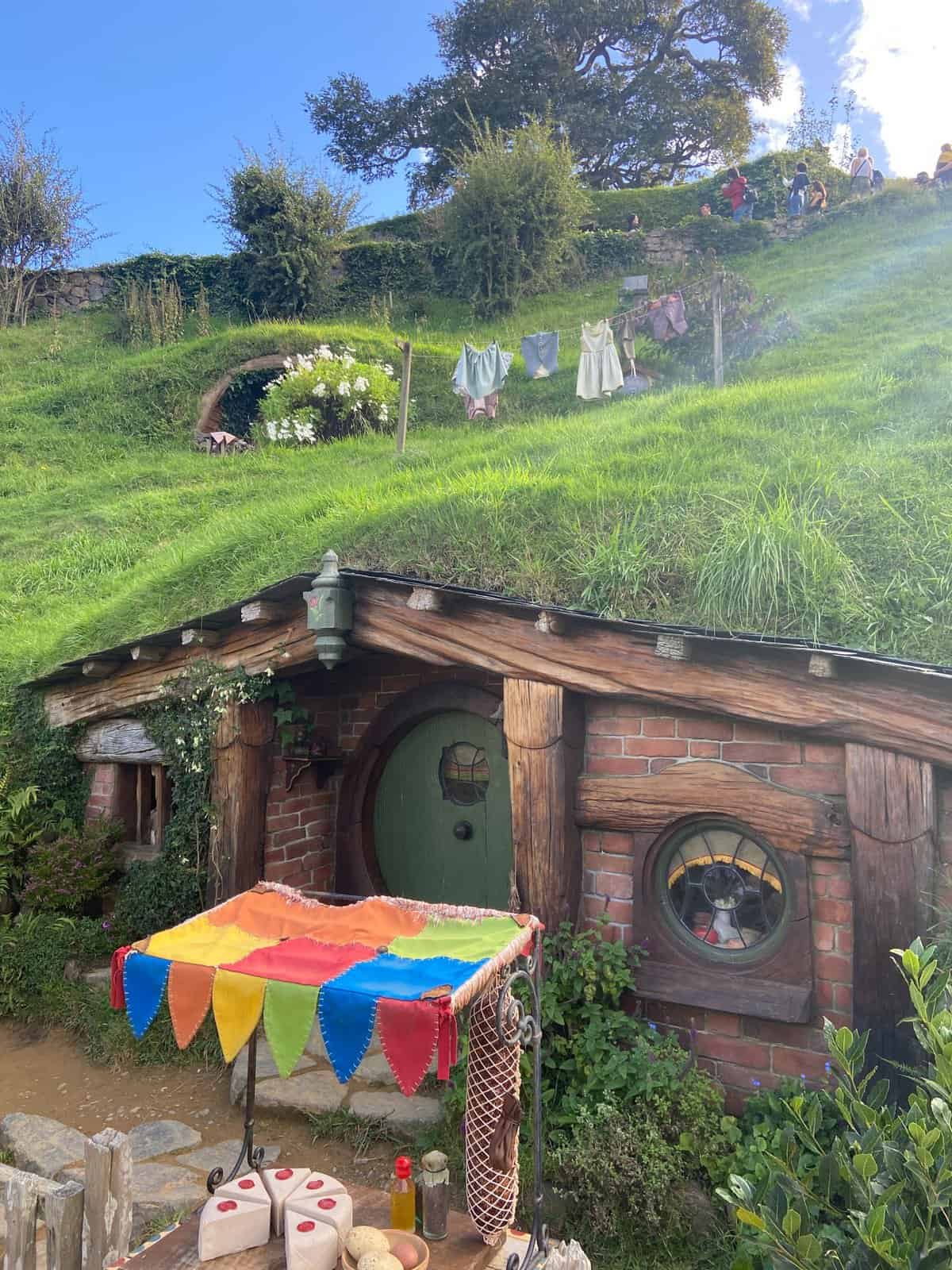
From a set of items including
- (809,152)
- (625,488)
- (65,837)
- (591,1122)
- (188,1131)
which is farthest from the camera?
(809,152)

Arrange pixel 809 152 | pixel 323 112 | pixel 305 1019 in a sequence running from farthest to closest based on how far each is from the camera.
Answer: pixel 323 112
pixel 809 152
pixel 305 1019

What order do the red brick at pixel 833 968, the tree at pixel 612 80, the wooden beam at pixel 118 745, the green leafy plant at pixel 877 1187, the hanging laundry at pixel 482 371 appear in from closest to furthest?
the green leafy plant at pixel 877 1187 → the red brick at pixel 833 968 → the wooden beam at pixel 118 745 → the hanging laundry at pixel 482 371 → the tree at pixel 612 80

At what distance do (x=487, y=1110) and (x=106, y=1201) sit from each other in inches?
52.9

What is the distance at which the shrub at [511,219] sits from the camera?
18.5m

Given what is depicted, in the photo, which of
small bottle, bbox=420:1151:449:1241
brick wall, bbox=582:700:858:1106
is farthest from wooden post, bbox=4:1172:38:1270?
brick wall, bbox=582:700:858:1106

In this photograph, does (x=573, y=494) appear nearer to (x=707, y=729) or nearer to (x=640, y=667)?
(x=640, y=667)

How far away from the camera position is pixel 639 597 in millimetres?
5121

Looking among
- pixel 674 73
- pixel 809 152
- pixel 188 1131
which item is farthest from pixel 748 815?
pixel 674 73

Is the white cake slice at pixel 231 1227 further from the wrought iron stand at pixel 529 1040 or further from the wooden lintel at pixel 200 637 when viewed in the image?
the wooden lintel at pixel 200 637

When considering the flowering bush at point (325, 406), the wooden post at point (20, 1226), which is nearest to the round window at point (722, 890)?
the wooden post at point (20, 1226)

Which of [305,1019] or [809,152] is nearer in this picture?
[305,1019]

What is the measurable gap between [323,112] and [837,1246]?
112 feet

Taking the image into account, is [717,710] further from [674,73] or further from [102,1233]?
[674,73]

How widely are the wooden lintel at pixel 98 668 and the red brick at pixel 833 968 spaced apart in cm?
500
